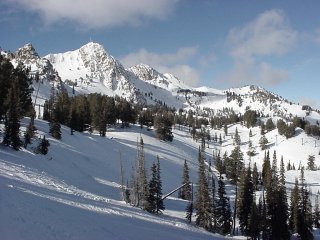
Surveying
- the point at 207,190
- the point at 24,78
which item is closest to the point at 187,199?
the point at 207,190

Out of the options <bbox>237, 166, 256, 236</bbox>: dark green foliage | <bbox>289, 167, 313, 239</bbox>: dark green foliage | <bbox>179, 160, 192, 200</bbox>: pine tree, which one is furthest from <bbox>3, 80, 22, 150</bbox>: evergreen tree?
<bbox>289, 167, 313, 239</bbox>: dark green foliage

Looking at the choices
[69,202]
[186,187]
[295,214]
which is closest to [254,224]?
[295,214]

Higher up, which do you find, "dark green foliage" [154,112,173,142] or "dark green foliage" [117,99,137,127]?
"dark green foliage" [117,99,137,127]

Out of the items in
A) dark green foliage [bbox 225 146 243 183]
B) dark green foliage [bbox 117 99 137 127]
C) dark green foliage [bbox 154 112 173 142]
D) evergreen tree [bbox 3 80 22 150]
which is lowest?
dark green foliage [bbox 225 146 243 183]

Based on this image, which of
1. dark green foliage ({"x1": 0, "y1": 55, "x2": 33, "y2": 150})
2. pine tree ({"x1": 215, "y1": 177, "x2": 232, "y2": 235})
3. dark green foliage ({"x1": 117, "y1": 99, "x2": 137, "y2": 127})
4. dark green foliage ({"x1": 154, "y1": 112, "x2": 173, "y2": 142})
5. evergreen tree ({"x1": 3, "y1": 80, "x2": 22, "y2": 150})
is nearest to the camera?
evergreen tree ({"x1": 3, "y1": 80, "x2": 22, "y2": 150})

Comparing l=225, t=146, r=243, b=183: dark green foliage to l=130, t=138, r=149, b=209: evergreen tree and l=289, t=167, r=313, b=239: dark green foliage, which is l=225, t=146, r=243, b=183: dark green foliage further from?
l=130, t=138, r=149, b=209: evergreen tree

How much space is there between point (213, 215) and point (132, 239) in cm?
3623

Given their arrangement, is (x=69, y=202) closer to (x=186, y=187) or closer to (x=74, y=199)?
(x=74, y=199)

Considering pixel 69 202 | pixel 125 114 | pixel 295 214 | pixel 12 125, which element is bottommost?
pixel 295 214

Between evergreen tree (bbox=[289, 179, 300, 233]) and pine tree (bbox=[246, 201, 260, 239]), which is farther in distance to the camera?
evergreen tree (bbox=[289, 179, 300, 233])

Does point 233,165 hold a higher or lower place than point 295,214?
higher

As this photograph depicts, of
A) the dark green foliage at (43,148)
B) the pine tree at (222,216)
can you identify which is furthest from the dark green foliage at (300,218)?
the dark green foliage at (43,148)

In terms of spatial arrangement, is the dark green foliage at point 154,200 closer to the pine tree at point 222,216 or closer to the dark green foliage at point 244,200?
the pine tree at point 222,216

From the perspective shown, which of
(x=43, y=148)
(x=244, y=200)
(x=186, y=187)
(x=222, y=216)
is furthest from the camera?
(x=186, y=187)
